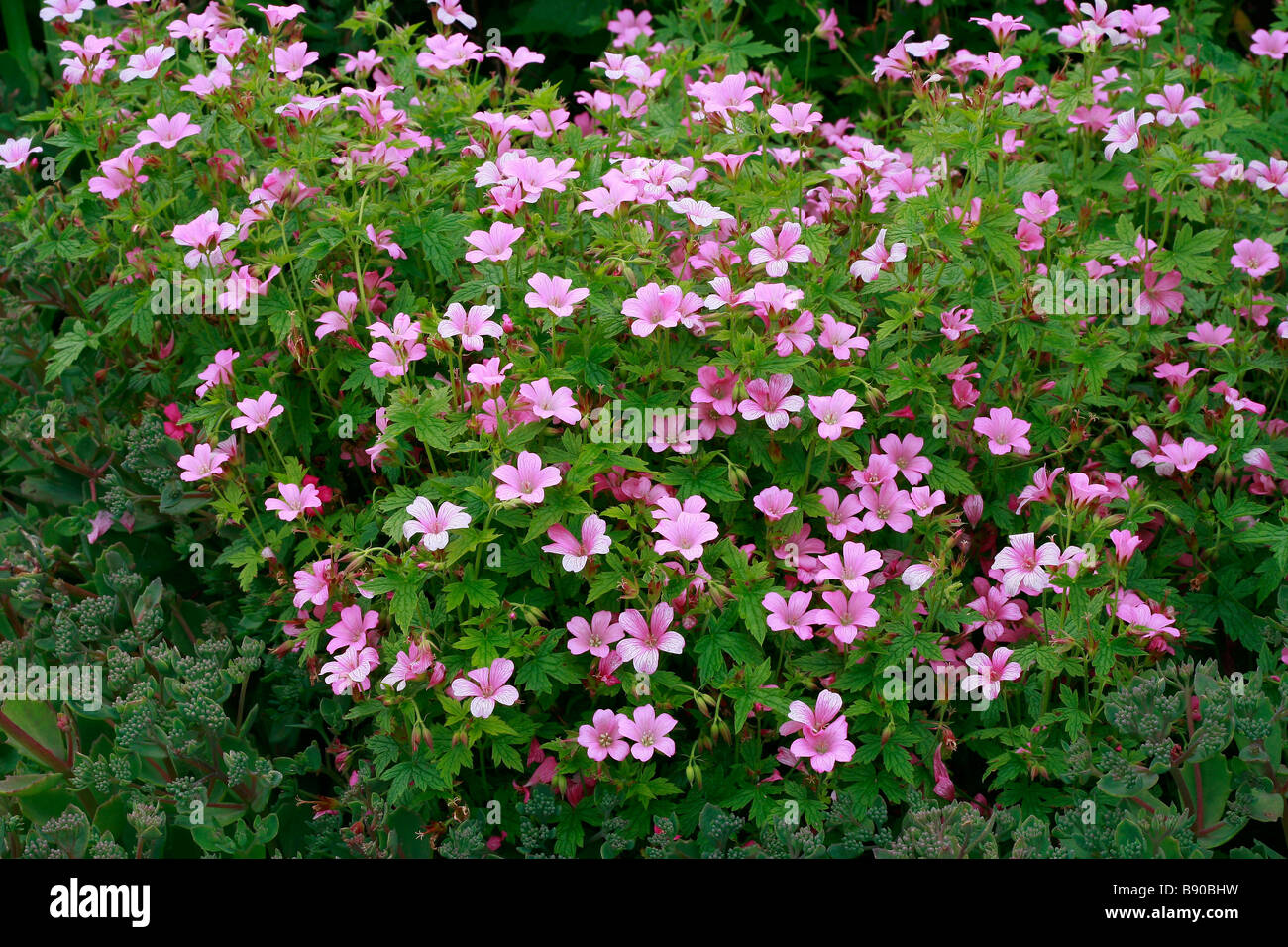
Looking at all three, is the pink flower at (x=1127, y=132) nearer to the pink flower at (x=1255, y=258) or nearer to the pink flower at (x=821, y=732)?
the pink flower at (x=1255, y=258)

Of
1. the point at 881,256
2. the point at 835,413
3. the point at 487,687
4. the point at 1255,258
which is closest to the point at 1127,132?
the point at 1255,258

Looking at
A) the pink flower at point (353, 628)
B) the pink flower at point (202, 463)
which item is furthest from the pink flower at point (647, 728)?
the pink flower at point (202, 463)

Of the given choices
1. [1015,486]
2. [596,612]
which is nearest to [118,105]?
[596,612]

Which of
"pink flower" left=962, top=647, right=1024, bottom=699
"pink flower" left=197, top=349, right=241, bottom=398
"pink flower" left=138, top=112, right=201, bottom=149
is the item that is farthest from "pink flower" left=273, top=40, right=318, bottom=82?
"pink flower" left=962, top=647, right=1024, bottom=699

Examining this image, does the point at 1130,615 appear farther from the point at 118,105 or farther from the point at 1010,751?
the point at 118,105

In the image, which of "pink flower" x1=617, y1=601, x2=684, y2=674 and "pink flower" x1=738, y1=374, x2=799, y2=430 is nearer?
"pink flower" x1=617, y1=601, x2=684, y2=674

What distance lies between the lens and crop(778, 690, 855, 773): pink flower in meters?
2.26

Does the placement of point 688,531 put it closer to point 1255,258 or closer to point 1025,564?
point 1025,564

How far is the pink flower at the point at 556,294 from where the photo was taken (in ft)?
7.93

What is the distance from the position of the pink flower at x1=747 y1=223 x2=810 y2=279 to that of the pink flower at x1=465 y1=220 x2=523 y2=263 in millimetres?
503

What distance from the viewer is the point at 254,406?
8.49ft

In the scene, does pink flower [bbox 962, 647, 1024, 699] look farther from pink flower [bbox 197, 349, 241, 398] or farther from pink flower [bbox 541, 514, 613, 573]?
pink flower [bbox 197, 349, 241, 398]

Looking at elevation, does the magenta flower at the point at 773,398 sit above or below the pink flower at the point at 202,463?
above

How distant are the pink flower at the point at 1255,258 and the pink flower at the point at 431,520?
6.79 ft
